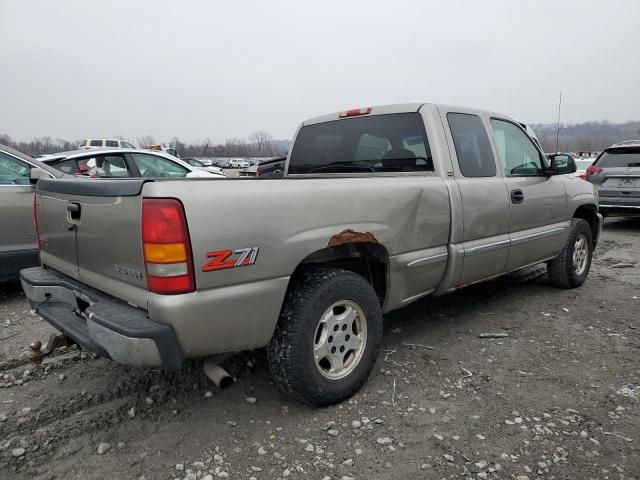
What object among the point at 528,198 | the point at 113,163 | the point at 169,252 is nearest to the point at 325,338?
the point at 169,252

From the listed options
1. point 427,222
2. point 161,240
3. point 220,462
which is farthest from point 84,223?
point 427,222

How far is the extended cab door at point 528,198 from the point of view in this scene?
3975 mm

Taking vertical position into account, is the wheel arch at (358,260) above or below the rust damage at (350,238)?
below

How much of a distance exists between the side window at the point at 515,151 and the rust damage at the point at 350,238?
1809 millimetres

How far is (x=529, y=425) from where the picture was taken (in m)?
2.55

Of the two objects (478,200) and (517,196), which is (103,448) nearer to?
(478,200)

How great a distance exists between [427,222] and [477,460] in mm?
1476

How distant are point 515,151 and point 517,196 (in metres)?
0.55

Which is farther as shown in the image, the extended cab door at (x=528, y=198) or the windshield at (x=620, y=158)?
the windshield at (x=620, y=158)

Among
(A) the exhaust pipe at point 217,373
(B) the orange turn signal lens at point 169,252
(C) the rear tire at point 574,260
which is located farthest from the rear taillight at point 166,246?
(C) the rear tire at point 574,260

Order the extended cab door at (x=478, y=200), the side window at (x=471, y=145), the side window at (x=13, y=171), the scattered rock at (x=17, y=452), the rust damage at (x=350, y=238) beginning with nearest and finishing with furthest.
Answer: the scattered rock at (x=17, y=452) < the rust damage at (x=350, y=238) < the extended cab door at (x=478, y=200) < the side window at (x=471, y=145) < the side window at (x=13, y=171)

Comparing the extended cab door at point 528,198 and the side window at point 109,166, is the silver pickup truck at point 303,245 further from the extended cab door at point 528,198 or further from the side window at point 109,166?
the side window at point 109,166

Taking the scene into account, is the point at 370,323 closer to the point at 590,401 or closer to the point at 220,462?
the point at 220,462

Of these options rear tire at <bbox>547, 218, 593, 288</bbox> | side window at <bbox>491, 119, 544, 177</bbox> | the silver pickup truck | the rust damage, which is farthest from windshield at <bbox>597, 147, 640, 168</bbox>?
the rust damage
